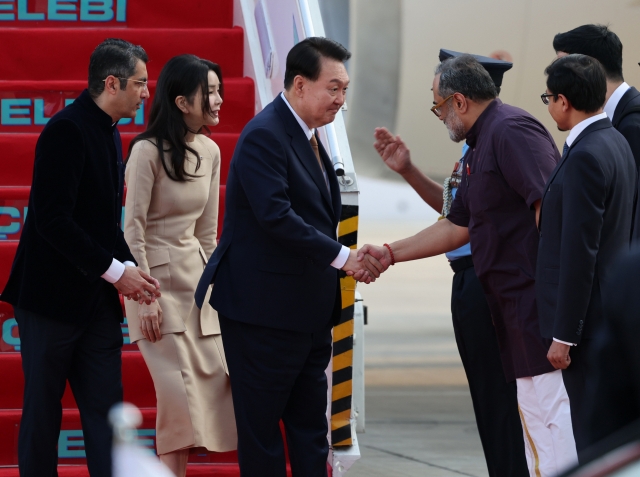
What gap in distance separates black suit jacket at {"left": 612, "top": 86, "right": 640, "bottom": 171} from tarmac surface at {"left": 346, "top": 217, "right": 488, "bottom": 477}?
117 inches

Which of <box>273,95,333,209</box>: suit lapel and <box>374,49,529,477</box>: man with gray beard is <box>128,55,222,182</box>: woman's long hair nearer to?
<box>273,95,333,209</box>: suit lapel

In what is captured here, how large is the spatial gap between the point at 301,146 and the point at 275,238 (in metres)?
0.35

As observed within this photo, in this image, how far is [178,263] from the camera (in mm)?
3545

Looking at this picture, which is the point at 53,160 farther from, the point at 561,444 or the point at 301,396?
the point at 561,444

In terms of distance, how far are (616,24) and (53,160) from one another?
4.92m

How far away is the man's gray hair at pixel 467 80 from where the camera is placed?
3422mm

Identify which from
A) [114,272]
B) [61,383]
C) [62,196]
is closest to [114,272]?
[114,272]

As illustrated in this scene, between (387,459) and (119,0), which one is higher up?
(119,0)

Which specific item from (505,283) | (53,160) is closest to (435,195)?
(505,283)

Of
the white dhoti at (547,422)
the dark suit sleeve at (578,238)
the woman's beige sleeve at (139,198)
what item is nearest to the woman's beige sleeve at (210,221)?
the woman's beige sleeve at (139,198)

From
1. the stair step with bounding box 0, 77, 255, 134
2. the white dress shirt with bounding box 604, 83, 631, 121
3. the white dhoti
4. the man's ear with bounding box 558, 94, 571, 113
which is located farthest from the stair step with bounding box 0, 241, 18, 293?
the white dress shirt with bounding box 604, 83, 631, 121

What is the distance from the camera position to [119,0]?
5270 millimetres

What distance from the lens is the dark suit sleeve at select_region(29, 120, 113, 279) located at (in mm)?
3125

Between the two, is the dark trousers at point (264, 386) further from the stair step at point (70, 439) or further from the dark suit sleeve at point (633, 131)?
the dark suit sleeve at point (633, 131)
